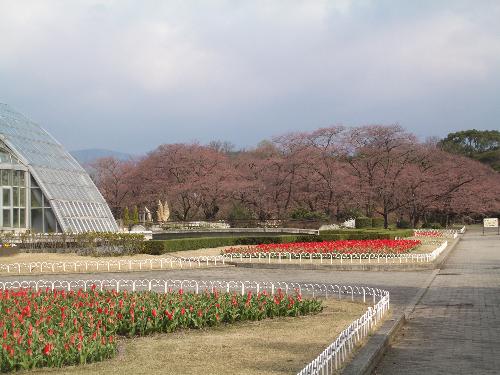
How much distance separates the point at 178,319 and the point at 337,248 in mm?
18621

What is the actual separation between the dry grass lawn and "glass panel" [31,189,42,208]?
29692mm

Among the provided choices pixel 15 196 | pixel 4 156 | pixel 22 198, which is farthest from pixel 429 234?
pixel 4 156

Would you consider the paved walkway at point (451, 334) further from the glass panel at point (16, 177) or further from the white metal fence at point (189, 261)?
the glass panel at point (16, 177)

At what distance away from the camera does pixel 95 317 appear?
454 inches

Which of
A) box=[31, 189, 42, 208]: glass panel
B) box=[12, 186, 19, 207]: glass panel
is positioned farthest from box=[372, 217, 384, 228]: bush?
box=[12, 186, 19, 207]: glass panel

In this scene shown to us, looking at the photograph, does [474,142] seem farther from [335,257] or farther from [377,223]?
[335,257]

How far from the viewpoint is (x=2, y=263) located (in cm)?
2684

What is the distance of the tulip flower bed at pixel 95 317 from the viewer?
8.74 meters

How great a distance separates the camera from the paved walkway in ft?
30.1

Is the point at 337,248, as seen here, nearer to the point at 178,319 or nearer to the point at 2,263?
the point at 2,263

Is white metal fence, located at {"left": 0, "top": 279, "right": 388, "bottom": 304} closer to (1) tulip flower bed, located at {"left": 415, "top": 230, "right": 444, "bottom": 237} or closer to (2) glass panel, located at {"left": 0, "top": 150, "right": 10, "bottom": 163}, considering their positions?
(2) glass panel, located at {"left": 0, "top": 150, "right": 10, "bottom": 163}

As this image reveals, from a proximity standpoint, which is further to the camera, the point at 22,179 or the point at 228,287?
the point at 22,179

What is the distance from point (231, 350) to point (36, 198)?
3231 cm

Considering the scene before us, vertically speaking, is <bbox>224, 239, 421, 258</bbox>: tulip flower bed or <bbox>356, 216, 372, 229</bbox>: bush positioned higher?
<bbox>356, 216, 372, 229</bbox>: bush
